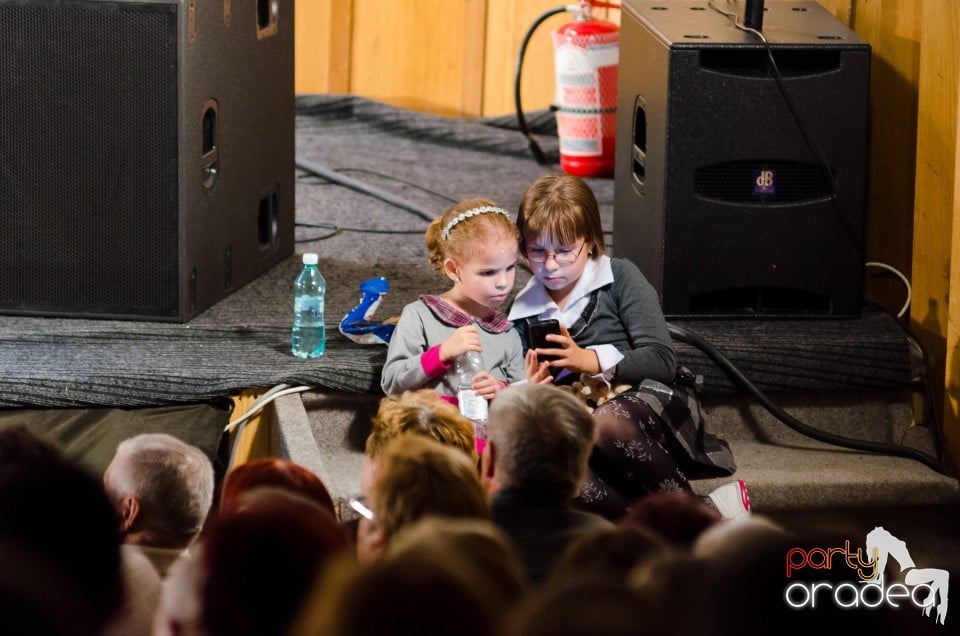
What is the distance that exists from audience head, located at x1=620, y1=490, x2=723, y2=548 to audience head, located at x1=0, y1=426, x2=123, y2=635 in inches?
14.7

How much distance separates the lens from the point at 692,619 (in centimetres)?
90

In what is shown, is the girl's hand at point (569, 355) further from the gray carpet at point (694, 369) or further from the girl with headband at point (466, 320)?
the gray carpet at point (694, 369)

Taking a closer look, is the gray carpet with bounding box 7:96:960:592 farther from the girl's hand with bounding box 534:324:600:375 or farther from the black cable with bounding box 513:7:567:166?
the black cable with bounding box 513:7:567:166

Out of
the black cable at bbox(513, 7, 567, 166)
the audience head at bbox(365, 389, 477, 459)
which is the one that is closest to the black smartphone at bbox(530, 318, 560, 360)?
the audience head at bbox(365, 389, 477, 459)

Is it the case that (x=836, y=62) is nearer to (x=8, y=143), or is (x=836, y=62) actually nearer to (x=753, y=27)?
(x=753, y=27)

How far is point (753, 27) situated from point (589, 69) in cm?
152

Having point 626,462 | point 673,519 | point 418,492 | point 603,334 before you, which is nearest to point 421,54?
point 603,334

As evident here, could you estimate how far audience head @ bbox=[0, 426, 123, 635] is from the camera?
0.90m

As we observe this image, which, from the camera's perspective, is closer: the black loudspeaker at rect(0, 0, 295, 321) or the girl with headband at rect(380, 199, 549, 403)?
the girl with headband at rect(380, 199, 549, 403)

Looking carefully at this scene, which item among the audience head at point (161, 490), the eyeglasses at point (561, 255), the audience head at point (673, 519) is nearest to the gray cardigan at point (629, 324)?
the eyeglasses at point (561, 255)

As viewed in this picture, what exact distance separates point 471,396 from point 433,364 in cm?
8

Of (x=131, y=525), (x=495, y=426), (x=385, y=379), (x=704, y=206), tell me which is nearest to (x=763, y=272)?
(x=704, y=206)

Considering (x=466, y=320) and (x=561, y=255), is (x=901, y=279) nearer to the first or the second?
(x=561, y=255)

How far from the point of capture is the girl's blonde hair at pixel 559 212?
2.51 meters
